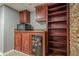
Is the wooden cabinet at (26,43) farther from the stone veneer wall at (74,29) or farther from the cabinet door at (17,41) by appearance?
the stone veneer wall at (74,29)

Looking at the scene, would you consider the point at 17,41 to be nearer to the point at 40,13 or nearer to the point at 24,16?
the point at 24,16

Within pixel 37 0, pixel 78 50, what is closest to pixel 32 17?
pixel 37 0

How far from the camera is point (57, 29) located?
62.3 inches

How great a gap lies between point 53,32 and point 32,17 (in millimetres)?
320

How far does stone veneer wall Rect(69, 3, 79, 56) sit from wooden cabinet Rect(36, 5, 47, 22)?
32 centimetres

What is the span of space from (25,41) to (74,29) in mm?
616

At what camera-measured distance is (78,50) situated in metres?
1.53

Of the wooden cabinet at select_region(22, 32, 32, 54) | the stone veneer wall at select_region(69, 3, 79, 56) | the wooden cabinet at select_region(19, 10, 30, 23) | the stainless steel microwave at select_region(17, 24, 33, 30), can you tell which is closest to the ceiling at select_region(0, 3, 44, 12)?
Answer: the wooden cabinet at select_region(19, 10, 30, 23)

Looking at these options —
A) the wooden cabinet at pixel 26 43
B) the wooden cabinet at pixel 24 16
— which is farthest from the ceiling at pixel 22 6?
the wooden cabinet at pixel 26 43

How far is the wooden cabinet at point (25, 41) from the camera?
1.57m

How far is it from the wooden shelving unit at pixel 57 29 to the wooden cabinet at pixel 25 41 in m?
0.08

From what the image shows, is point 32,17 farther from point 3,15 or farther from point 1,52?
point 1,52

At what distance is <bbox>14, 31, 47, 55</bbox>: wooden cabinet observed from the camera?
1.57 meters

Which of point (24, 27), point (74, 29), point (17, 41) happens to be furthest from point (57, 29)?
point (17, 41)
